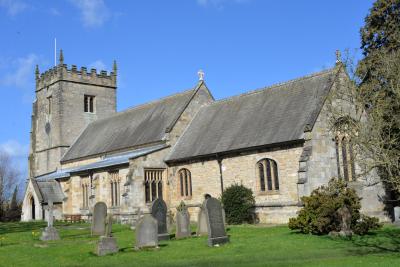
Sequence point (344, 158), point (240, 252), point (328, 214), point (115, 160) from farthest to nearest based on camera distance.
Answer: point (115, 160) < point (344, 158) < point (328, 214) < point (240, 252)

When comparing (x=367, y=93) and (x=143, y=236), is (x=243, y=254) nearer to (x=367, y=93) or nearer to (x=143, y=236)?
(x=143, y=236)

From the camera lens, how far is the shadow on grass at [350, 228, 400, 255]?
15180 millimetres

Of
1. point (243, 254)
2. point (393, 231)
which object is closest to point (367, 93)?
point (393, 231)

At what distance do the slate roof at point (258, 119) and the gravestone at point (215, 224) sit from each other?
8.24 m

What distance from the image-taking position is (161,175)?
106 ft

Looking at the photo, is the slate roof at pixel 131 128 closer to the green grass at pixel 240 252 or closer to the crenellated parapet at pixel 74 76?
the crenellated parapet at pixel 74 76

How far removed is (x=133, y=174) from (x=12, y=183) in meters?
48.5

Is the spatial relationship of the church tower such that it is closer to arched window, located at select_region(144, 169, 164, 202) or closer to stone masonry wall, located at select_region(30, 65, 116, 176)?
stone masonry wall, located at select_region(30, 65, 116, 176)

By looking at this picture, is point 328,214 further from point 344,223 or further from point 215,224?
point 215,224

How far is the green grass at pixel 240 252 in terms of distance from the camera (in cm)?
1376

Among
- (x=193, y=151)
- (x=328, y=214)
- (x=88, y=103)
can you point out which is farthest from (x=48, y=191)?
(x=328, y=214)

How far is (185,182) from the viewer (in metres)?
31.7

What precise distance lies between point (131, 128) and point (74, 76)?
12.2 meters

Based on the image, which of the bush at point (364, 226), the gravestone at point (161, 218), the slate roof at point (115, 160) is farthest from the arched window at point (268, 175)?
the slate roof at point (115, 160)
